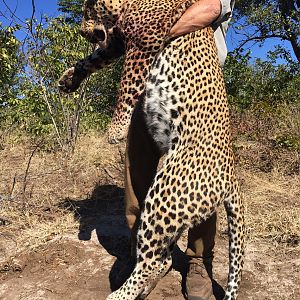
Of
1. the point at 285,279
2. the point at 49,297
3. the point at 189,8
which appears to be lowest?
the point at 49,297

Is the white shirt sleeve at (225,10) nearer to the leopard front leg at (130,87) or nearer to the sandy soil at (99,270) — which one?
the leopard front leg at (130,87)

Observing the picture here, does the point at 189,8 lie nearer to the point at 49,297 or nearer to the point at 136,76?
the point at 136,76

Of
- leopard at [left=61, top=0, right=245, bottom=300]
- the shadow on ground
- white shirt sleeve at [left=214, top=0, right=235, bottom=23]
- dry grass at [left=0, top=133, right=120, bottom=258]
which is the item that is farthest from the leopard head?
dry grass at [left=0, top=133, right=120, bottom=258]

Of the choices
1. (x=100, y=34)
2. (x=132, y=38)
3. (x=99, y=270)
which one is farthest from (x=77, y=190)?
(x=132, y=38)

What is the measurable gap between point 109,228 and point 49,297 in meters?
1.13

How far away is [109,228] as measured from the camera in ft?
14.0

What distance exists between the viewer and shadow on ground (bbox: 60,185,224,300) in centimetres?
352

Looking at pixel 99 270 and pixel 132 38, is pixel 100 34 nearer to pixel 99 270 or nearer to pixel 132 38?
pixel 132 38

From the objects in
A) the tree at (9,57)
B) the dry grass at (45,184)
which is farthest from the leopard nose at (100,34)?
the tree at (9,57)

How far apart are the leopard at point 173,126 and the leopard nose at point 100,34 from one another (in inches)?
10.1

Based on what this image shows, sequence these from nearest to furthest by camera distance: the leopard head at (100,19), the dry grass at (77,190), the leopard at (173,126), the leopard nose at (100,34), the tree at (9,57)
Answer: the leopard at (173,126) < the leopard head at (100,19) < the leopard nose at (100,34) < the dry grass at (77,190) < the tree at (9,57)

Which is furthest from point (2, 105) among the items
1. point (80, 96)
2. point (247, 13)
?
point (247, 13)

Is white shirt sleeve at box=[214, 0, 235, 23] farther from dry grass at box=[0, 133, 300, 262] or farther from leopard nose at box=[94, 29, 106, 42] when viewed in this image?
dry grass at box=[0, 133, 300, 262]

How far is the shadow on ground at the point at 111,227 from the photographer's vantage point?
3523 mm
